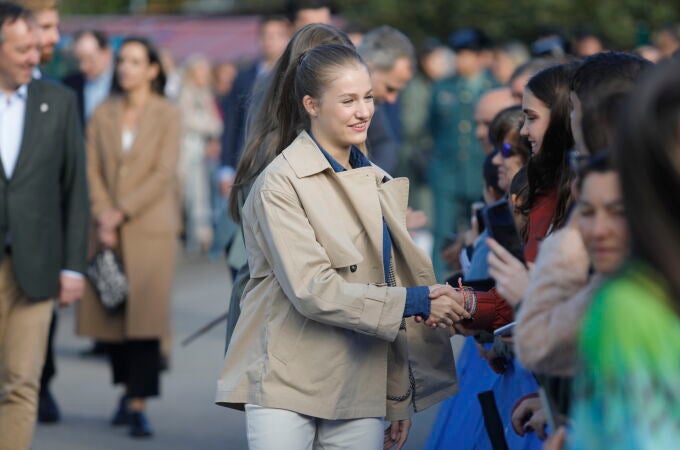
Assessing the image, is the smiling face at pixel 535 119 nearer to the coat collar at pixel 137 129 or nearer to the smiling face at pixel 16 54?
the smiling face at pixel 16 54

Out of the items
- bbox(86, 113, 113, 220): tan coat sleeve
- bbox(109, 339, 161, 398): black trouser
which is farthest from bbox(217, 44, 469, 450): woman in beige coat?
bbox(86, 113, 113, 220): tan coat sleeve

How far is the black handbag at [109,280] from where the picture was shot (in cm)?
742

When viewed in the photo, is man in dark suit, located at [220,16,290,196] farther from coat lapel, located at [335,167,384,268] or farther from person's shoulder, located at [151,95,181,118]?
coat lapel, located at [335,167,384,268]

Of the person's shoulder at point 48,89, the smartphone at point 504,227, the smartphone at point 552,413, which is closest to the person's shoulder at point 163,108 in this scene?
the person's shoulder at point 48,89

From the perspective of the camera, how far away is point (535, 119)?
4.08 metres

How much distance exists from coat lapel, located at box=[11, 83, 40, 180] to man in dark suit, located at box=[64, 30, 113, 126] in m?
3.57

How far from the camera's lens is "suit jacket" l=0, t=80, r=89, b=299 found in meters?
5.74

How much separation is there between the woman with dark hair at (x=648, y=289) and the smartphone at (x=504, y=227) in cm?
178

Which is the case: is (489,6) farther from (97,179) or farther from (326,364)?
(326,364)

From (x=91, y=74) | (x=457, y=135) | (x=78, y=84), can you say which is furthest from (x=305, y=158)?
(x=457, y=135)

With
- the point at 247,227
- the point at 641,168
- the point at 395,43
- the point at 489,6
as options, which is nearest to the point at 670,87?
the point at 641,168

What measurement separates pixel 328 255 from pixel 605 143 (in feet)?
3.82

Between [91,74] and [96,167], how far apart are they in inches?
97.5

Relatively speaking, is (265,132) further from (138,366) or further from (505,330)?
(138,366)
